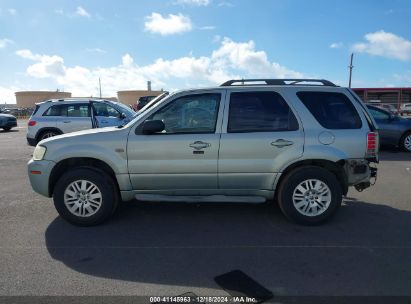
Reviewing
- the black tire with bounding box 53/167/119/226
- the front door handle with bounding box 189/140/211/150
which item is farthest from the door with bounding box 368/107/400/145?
the black tire with bounding box 53/167/119/226

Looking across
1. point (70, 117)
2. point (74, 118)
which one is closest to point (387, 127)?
point (74, 118)

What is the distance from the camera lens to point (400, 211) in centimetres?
535

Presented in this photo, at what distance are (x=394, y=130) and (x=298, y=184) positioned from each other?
8.10m

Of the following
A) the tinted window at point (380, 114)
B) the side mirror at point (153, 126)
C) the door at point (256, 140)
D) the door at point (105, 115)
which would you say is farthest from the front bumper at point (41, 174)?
the tinted window at point (380, 114)

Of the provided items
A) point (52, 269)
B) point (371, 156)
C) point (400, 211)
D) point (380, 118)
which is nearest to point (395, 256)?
point (371, 156)

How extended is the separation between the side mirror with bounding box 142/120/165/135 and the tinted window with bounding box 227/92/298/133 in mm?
875

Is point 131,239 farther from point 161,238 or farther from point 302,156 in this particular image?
point 302,156

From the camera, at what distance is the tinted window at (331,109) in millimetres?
4738

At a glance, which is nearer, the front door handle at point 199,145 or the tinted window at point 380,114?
the front door handle at point 199,145

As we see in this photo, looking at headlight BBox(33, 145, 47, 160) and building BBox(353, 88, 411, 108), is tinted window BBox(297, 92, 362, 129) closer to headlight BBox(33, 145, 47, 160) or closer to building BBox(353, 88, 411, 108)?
headlight BBox(33, 145, 47, 160)

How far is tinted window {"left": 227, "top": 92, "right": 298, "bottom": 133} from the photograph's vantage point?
4.70 meters

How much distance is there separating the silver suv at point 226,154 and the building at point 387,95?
121 feet

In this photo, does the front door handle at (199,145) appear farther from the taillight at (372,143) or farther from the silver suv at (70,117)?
the silver suv at (70,117)

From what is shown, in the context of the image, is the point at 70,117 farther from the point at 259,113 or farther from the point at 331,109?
the point at 331,109
